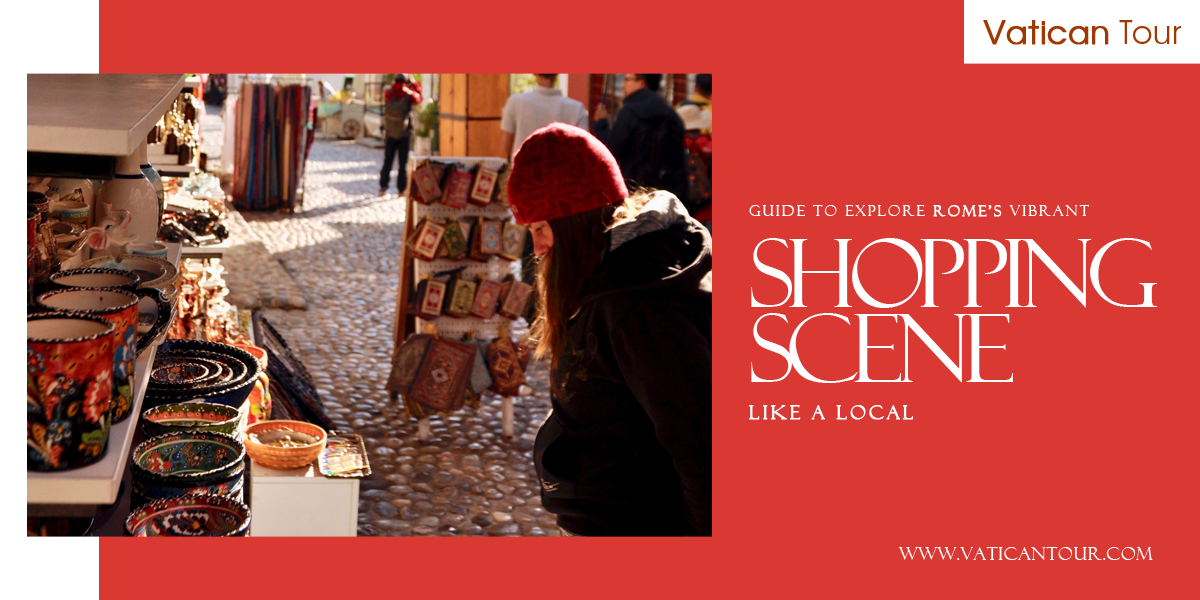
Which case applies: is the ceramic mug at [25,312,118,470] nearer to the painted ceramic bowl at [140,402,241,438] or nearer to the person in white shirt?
the painted ceramic bowl at [140,402,241,438]

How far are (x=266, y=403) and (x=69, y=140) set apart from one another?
223 cm

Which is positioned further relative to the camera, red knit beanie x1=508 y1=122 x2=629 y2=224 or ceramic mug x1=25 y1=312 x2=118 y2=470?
red knit beanie x1=508 y1=122 x2=629 y2=224

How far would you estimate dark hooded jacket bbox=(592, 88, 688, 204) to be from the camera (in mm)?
5344

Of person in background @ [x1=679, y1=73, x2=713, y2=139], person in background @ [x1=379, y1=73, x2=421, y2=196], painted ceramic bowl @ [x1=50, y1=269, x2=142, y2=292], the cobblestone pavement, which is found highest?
person in background @ [x1=379, y1=73, x2=421, y2=196]

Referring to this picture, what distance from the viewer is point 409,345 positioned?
4891 mm

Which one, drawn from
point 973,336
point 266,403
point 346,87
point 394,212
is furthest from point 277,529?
point 346,87

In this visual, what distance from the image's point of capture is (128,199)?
7.57 ft

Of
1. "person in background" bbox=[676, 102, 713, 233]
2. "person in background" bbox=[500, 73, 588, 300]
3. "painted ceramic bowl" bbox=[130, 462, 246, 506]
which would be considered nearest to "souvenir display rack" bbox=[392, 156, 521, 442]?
"person in background" bbox=[500, 73, 588, 300]

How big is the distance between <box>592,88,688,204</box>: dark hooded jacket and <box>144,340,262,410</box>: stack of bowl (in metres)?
3.26

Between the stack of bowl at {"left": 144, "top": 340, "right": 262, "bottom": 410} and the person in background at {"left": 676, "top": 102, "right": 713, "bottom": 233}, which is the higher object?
the person in background at {"left": 676, "top": 102, "right": 713, "bottom": 233}

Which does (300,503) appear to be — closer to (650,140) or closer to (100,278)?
(100,278)

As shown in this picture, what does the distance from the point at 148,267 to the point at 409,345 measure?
9.25 ft

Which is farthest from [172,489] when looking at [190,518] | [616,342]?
[616,342]

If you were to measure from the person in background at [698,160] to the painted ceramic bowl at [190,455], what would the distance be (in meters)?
3.92
